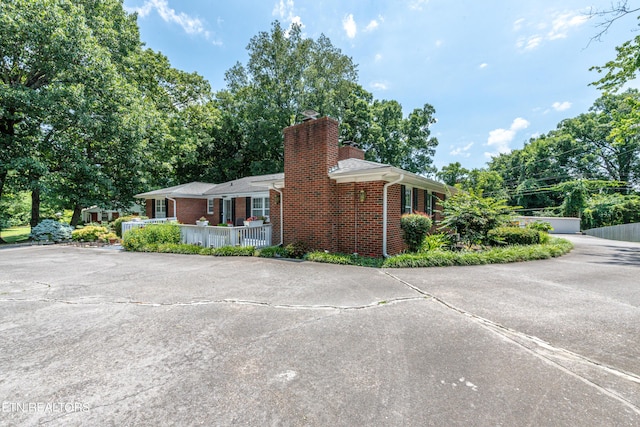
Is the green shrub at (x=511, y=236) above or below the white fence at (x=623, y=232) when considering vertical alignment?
above

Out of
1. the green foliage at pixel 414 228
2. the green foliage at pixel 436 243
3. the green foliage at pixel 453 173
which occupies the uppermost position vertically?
the green foliage at pixel 453 173

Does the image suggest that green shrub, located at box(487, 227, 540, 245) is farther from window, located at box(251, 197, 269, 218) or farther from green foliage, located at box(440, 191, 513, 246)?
window, located at box(251, 197, 269, 218)

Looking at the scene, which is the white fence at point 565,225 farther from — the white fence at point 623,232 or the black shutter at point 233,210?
the black shutter at point 233,210

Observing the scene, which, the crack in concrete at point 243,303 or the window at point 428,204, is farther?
the window at point 428,204

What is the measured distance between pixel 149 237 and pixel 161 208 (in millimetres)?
9245

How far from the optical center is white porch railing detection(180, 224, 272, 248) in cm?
1072

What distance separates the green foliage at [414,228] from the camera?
29.7 ft

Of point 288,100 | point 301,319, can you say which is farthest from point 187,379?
point 288,100

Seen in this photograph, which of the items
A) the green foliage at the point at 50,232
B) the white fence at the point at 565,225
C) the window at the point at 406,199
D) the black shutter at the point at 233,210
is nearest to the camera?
the window at the point at 406,199

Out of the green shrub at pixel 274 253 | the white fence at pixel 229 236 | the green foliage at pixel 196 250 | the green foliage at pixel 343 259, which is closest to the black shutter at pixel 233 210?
the white fence at pixel 229 236

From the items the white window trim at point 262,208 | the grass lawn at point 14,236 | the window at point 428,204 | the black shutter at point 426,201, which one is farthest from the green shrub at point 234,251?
the grass lawn at point 14,236

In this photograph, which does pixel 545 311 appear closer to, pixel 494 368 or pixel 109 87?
pixel 494 368

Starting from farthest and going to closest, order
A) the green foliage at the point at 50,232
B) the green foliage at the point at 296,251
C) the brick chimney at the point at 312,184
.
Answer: the green foliage at the point at 50,232
the brick chimney at the point at 312,184
the green foliage at the point at 296,251

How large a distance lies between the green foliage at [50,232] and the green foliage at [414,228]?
17.8 meters
